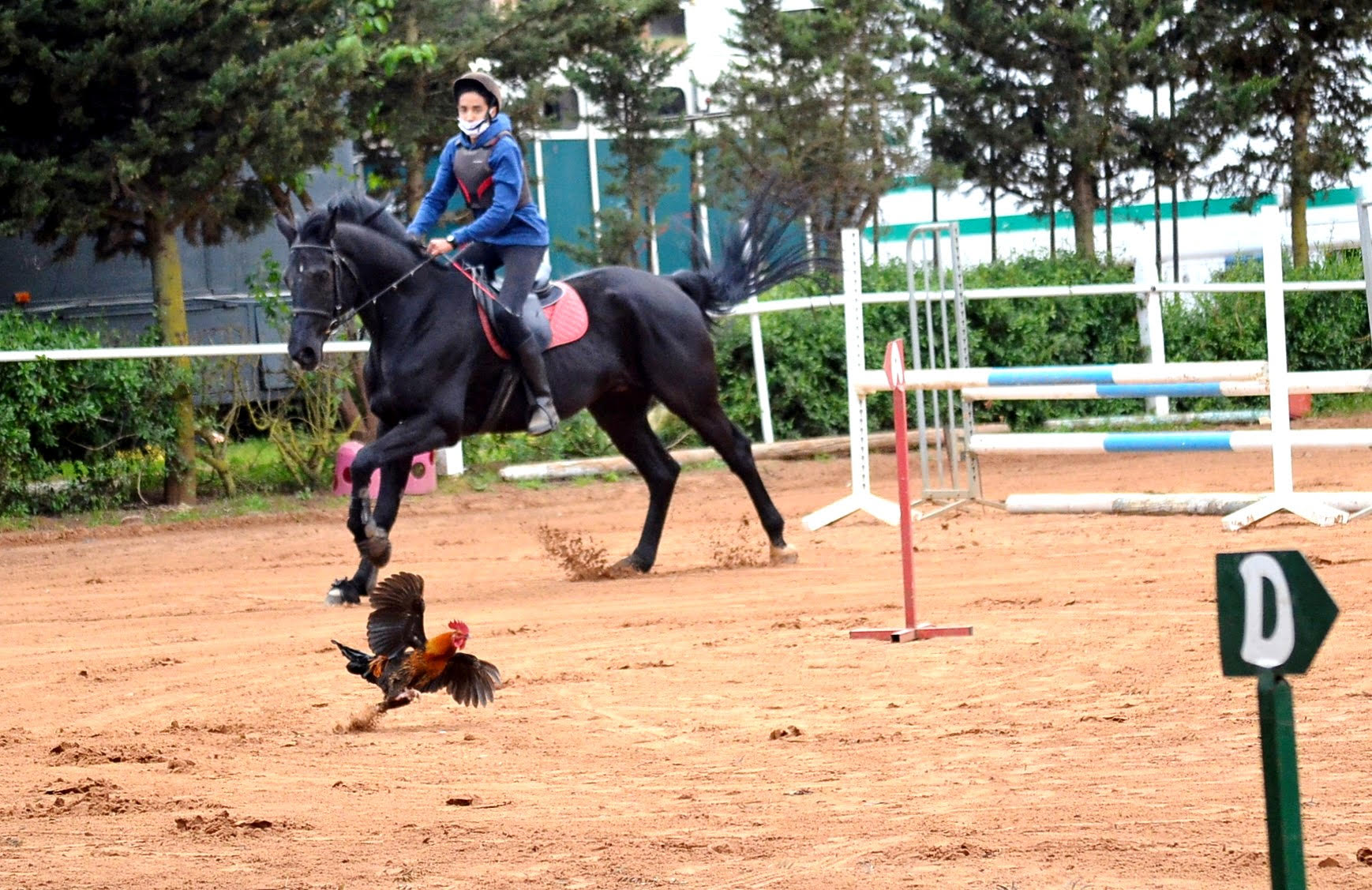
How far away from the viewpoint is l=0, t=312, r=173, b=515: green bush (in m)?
12.9

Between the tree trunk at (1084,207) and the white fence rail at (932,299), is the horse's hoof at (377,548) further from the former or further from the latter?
the tree trunk at (1084,207)

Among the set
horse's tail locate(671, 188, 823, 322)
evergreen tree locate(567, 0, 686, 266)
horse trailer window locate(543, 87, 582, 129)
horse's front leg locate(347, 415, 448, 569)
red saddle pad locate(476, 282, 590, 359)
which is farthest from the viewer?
evergreen tree locate(567, 0, 686, 266)

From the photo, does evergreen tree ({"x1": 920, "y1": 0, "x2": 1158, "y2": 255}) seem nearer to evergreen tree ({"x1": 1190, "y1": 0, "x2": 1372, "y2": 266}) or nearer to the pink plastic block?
evergreen tree ({"x1": 1190, "y1": 0, "x2": 1372, "y2": 266})

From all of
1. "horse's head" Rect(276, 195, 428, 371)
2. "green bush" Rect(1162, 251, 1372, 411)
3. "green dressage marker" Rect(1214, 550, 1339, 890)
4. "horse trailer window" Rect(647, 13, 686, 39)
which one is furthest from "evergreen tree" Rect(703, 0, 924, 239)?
"green dressage marker" Rect(1214, 550, 1339, 890)

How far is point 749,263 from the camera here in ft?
37.7

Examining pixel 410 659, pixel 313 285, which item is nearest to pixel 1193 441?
A: pixel 313 285

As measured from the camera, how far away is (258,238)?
16969mm

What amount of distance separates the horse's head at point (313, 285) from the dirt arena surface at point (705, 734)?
4.67 feet

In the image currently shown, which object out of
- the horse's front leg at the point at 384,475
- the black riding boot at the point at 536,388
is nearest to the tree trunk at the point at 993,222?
the black riding boot at the point at 536,388

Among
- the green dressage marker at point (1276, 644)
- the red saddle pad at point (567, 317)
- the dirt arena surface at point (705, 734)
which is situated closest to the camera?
the green dressage marker at point (1276, 644)

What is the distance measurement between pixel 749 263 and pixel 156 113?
205 inches

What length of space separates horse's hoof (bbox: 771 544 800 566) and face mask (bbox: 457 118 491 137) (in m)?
3.13

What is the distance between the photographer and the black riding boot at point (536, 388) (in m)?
9.74

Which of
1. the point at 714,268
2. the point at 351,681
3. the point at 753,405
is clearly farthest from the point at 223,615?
the point at 753,405
